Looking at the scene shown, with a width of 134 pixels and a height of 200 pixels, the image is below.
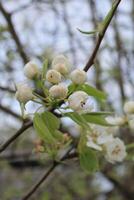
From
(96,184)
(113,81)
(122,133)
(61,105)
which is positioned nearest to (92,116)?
(61,105)

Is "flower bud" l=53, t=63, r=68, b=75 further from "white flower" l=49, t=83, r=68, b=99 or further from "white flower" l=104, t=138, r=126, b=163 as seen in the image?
"white flower" l=104, t=138, r=126, b=163

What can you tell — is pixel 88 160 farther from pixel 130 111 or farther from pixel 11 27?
pixel 11 27

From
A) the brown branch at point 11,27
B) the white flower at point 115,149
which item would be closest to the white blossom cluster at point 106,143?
the white flower at point 115,149

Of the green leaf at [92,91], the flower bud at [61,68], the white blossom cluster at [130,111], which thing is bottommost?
the white blossom cluster at [130,111]

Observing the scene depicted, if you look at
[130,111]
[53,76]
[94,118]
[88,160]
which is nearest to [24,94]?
[53,76]

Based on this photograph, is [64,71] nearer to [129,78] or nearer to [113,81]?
[129,78]

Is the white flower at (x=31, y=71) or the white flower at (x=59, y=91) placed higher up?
the white flower at (x=59, y=91)

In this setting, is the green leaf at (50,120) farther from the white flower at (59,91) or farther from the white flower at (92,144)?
the white flower at (92,144)
